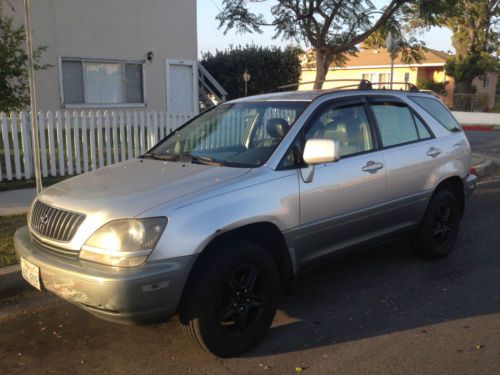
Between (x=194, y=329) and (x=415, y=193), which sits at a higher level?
(x=415, y=193)

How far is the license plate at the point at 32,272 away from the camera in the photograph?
10.8ft

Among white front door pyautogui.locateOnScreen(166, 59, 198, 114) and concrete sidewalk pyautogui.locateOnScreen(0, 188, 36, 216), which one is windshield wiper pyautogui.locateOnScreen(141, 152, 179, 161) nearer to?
concrete sidewalk pyautogui.locateOnScreen(0, 188, 36, 216)

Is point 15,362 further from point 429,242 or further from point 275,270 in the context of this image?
point 429,242

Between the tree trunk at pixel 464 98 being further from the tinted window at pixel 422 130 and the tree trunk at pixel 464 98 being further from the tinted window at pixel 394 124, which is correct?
the tinted window at pixel 394 124

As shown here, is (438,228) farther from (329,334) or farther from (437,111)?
(329,334)

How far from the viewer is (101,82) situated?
14.5 metres

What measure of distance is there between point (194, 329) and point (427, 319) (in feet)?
6.17

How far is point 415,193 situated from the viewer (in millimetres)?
4793

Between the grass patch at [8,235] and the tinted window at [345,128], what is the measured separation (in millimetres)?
2959

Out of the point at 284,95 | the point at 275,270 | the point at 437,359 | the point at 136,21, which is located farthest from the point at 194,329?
the point at 136,21

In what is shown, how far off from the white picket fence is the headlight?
19.6ft

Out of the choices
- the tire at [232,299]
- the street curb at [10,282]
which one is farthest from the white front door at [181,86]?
the tire at [232,299]

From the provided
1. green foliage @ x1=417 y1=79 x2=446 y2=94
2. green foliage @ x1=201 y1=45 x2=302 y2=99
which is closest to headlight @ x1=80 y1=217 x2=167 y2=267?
green foliage @ x1=201 y1=45 x2=302 y2=99

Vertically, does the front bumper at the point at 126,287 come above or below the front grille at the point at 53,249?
below
